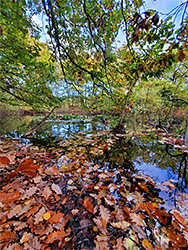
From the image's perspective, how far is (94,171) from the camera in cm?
190

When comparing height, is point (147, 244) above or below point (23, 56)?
below

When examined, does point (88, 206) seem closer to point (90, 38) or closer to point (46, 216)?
point (46, 216)

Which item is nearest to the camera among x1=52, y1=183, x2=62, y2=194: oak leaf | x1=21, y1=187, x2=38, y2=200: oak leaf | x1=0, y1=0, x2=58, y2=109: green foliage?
x1=21, y1=187, x2=38, y2=200: oak leaf

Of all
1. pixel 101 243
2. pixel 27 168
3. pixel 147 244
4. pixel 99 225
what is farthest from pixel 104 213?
pixel 27 168

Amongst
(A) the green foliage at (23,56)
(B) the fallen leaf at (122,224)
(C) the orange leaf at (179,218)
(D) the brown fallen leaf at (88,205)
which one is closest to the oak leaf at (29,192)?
(D) the brown fallen leaf at (88,205)

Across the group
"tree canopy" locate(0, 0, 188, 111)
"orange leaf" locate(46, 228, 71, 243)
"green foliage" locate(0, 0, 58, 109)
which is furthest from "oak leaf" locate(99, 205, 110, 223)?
"green foliage" locate(0, 0, 58, 109)

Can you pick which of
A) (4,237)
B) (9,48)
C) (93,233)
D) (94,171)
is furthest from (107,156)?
(9,48)

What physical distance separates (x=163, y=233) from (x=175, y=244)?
0.09m

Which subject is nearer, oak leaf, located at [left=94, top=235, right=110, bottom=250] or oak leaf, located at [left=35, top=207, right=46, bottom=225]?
oak leaf, located at [left=94, top=235, right=110, bottom=250]

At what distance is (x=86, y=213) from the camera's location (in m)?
1.13

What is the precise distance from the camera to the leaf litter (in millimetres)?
849

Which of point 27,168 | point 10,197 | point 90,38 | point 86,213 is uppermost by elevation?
point 90,38

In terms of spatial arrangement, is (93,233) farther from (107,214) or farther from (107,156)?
(107,156)

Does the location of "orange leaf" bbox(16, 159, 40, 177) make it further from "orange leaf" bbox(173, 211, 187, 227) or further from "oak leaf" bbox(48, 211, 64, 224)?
"orange leaf" bbox(173, 211, 187, 227)
